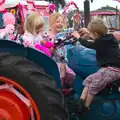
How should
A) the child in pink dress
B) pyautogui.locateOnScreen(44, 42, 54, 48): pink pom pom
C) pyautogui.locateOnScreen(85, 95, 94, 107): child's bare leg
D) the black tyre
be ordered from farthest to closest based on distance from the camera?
the child in pink dress, pyautogui.locateOnScreen(44, 42, 54, 48): pink pom pom, pyautogui.locateOnScreen(85, 95, 94, 107): child's bare leg, the black tyre

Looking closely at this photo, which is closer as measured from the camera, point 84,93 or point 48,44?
point 84,93

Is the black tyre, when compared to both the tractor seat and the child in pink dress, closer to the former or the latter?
the tractor seat

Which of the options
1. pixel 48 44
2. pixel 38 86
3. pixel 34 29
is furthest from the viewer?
pixel 34 29

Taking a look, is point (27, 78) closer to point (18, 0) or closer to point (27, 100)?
point (27, 100)

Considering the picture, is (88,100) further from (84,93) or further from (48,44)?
(48,44)

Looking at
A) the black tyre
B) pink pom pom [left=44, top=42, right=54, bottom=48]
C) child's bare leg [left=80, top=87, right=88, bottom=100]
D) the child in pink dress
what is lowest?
child's bare leg [left=80, top=87, right=88, bottom=100]

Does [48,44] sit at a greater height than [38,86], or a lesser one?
greater

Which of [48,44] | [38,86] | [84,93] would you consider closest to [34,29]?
[48,44]

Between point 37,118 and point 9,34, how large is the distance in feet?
6.16

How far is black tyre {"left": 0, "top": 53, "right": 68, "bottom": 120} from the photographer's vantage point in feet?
8.38

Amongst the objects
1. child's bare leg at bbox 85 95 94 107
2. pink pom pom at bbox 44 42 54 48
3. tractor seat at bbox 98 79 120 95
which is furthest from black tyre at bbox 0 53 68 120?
pink pom pom at bbox 44 42 54 48

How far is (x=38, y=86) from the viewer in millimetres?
2561

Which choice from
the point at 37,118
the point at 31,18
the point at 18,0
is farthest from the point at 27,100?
the point at 18,0

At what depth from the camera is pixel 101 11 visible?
24750 millimetres
